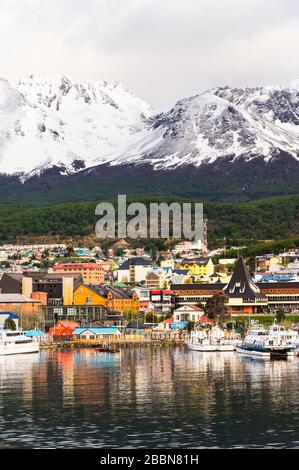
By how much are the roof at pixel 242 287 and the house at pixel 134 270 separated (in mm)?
24517

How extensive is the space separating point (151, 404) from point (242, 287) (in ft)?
225

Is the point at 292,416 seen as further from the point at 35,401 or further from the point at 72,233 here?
the point at 72,233

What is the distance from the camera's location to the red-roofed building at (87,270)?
437 ft

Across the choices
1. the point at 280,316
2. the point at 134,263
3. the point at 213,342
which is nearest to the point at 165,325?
the point at 280,316

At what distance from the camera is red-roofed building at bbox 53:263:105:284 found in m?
133

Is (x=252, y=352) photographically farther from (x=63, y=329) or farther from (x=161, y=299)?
(x=161, y=299)

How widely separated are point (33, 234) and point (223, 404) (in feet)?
447

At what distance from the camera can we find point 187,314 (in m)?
108

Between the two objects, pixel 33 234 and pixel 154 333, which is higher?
pixel 33 234

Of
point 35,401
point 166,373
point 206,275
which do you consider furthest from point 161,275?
point 35,401

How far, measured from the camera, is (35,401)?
45375 millimetres

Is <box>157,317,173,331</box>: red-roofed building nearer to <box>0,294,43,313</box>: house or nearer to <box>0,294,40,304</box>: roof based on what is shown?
<box>0,294,43,313</box>: house

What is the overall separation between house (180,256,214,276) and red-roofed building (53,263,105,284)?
10229mm

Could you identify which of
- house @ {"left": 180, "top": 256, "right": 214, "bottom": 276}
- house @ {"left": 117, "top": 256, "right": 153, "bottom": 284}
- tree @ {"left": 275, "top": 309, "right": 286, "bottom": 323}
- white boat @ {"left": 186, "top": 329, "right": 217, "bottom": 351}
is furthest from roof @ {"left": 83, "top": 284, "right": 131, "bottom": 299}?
white boat @ {"left": 186, "top": 329, "right": 217, "bottom": 351}
